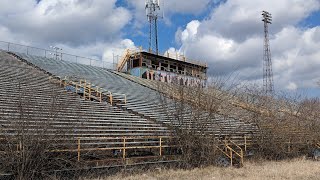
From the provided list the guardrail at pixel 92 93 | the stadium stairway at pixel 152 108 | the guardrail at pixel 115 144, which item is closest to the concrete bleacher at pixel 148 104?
the stadium stairway at pixel 152 108

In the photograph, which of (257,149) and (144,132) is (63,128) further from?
(257,149)

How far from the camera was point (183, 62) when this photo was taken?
188ft

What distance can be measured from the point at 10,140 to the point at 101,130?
6060 mm

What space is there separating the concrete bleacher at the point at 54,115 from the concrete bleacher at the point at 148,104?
3.41ft

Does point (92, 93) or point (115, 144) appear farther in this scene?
point (92, 93)

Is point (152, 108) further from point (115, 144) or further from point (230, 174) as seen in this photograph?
point (230, 174)

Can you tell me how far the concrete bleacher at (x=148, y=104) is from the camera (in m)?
18.6

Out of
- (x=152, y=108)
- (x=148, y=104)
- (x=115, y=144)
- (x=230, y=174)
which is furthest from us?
(x=148, y=104)

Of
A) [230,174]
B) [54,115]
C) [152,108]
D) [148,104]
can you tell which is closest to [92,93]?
[148,104]

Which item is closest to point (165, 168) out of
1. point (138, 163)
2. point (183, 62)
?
point (138, 163)

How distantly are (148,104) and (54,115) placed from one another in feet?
47.7

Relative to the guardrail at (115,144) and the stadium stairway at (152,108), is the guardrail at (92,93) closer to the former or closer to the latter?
the stadium stairway at (152,108)

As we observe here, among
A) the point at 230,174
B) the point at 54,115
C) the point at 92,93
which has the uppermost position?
the point at 92,93

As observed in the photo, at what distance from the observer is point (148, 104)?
28.5m
